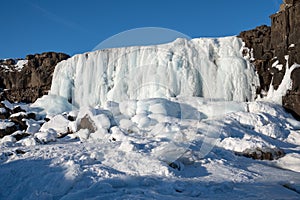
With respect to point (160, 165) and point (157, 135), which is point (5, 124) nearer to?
point (157, 135)

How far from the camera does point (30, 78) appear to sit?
32.3 m

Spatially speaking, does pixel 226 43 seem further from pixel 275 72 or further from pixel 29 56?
pixel 29 56

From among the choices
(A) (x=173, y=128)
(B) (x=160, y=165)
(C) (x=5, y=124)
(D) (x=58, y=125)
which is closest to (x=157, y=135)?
(A) (x=173, y=128)

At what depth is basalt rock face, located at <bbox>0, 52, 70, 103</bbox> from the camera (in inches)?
1236

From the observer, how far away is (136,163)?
30.1ft

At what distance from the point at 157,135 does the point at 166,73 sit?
32.9 feet

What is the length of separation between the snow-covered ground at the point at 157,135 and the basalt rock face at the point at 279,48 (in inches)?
28.7

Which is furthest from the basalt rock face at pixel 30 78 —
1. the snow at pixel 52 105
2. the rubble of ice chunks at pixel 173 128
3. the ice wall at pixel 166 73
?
the rubble of ice chunks at pixel 173 128

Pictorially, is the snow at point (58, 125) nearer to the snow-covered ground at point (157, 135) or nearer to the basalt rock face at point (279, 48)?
the snow-covered ground at point (157, 135)

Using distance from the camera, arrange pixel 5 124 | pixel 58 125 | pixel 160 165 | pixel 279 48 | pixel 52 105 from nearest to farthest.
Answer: pixel 160 165 < pixel 58 125 < pixel 5 124 < pixel 279 48 < pixel 52 105

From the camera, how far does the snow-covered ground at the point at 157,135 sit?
782cm

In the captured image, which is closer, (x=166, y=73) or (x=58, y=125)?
(x=58, y=125)

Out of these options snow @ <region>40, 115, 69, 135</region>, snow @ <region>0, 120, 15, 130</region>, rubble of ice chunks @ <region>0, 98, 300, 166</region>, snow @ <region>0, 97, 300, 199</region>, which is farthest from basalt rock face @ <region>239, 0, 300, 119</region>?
snow @ <region>0, 120, 15, 130</region>

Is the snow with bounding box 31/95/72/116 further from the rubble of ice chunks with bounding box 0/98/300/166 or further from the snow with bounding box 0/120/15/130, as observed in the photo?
the snow with bounding box 0/120/15/130
